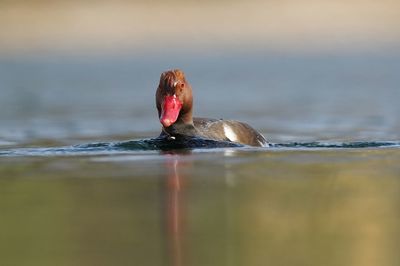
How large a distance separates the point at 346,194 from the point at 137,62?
23951 millimetres

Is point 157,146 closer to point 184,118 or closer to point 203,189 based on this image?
point 184,118

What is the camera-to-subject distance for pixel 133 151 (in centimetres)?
1266

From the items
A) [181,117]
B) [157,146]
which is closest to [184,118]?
[181,117]

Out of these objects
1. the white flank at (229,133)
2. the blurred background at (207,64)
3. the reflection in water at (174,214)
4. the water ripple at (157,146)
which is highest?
the blurred background at (207,64)

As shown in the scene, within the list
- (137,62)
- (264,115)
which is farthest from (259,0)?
(264,115)

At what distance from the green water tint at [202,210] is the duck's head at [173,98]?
0.53 m

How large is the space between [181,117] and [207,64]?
19637 mm

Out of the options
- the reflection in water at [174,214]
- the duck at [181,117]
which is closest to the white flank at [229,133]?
the duck at [181,117]

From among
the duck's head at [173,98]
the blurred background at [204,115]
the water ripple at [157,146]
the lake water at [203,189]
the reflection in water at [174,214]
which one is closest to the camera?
the reflection in water at [174,214]

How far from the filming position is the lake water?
7652mm

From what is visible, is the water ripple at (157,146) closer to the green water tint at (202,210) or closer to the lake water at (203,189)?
the lake water at (203,189)

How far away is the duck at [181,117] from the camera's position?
12328mm

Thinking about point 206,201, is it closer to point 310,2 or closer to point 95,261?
point 95,261

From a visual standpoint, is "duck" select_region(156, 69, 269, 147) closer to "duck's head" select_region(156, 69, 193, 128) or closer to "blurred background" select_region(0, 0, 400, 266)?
"duck's head" select_region(156, 69, 193, 128)
